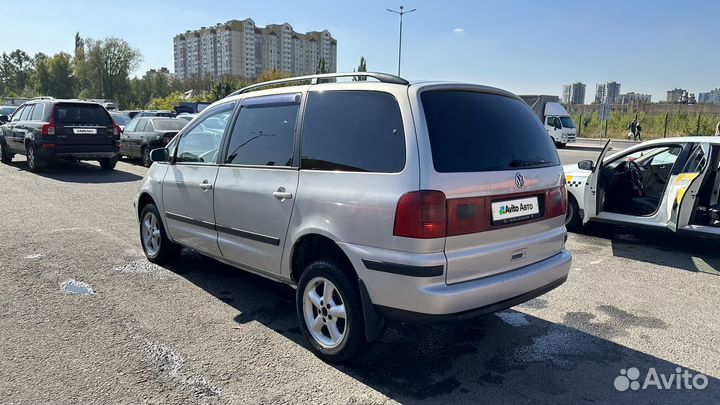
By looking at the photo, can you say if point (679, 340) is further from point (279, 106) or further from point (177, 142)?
point (177, 142)

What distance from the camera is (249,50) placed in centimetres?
10388

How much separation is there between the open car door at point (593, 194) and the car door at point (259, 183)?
4.53 meters

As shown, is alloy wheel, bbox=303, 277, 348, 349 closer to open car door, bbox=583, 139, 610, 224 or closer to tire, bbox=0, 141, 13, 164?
open car door, bbox=583, 139, 610, 224

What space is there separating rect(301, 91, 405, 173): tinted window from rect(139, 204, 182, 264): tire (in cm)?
254

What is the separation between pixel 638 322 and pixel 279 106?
3.43 meters

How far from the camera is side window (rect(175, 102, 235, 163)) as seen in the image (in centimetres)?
441

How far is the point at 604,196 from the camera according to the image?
6.93 meters

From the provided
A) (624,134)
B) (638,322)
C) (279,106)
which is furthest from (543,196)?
(624,134)

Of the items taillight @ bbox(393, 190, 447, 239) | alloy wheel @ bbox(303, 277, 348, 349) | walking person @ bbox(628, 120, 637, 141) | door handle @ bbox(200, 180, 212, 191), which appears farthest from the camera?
walking person @ bbox(628, 120, 637, 141)

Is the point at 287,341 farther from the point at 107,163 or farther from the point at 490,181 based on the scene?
the point at 107,163

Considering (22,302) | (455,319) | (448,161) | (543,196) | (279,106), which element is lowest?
(22,302)

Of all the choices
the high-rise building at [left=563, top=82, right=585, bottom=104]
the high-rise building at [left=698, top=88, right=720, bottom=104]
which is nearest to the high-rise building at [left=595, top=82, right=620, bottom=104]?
the high-rise building at [left=563, top=82, right=585, bottom=104]

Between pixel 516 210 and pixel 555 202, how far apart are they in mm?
549

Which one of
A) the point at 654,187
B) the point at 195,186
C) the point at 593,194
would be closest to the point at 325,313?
the point at 195,186
